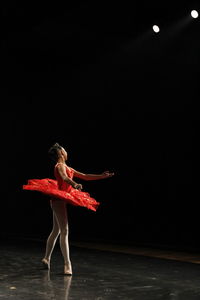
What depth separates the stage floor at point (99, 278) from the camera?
15.2ft

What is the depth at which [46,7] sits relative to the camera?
9.27m

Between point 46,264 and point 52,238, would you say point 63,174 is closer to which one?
point 52,238

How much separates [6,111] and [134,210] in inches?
163

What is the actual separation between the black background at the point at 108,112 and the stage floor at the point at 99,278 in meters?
1.37

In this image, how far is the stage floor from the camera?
463cm

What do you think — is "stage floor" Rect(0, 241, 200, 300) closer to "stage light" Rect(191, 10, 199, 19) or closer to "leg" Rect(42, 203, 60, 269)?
"leg" Rect(42, 203, 60, 269)

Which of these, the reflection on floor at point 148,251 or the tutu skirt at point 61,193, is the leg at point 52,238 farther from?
the reflection on floor at point 148,251

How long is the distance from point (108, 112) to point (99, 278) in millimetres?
4464

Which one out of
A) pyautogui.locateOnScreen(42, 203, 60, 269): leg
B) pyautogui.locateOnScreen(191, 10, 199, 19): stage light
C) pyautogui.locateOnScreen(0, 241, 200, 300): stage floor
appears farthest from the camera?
pyautogui.locateOnScreen(191, 10, 199, 19): stage light

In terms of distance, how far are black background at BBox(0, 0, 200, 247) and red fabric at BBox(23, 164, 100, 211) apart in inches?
109

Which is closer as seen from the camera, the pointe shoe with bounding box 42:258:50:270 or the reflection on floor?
the pointe shoe with bounding box 42:258:50:270

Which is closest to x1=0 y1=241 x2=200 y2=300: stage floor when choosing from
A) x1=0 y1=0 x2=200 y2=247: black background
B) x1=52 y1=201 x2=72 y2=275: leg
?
x1=52 y1=201 x2=72 y2=275: leg

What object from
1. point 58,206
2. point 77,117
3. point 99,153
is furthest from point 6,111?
point 58,206

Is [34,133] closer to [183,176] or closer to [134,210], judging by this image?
[134,210]
